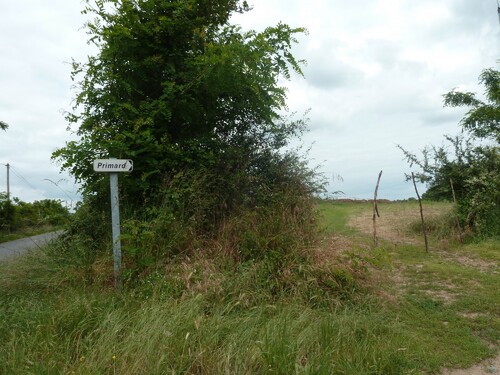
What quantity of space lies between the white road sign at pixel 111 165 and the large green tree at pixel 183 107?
60cm

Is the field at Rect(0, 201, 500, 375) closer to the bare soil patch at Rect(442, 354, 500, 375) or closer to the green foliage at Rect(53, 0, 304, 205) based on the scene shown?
the bare soil patch at Rect(442, 354, 500, 375)

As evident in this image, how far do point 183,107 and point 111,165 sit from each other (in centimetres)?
173

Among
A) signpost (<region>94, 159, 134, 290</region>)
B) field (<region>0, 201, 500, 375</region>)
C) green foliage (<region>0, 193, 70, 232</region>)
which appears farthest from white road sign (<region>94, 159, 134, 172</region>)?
green foliage (<region>0, 193, 70, 232</region>)

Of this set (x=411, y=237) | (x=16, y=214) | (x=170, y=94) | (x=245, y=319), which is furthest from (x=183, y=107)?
(x=16, y=214)

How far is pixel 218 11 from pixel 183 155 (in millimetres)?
2834

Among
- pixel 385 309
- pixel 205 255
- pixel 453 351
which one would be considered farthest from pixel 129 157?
pixel 453 351

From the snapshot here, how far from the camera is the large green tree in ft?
18.1

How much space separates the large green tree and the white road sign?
604 millimetres

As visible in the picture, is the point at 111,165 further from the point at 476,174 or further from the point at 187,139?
the point at 476,174

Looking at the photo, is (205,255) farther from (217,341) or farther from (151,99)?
(151,99)

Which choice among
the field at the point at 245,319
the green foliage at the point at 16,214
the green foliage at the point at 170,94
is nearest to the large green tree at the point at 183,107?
the green foliage at the point at 170,94

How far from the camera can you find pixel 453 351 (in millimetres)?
3867

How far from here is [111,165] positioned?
4734 mm

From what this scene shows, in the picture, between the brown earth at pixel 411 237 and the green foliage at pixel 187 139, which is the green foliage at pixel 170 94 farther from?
the brown earth at pixel 411 237
